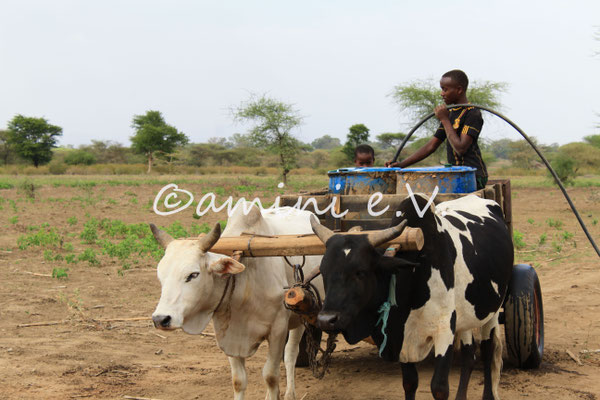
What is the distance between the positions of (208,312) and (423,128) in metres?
28.1

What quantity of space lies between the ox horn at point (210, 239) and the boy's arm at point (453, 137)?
8.45 ft

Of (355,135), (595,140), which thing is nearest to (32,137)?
(355,135)

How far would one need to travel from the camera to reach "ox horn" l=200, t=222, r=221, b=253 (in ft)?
12.5

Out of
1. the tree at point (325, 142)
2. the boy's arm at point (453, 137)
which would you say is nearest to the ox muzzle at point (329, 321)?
the boy's arm at point (453, 137)

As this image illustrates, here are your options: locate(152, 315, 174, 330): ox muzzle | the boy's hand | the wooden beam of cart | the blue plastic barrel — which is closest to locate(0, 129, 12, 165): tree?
the blue plastic barrel

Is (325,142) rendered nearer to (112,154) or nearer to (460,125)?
(112,154)

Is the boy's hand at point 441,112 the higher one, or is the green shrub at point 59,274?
the boy's hand at point 441,112

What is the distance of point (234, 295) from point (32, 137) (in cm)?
5749

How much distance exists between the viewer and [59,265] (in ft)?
33.3

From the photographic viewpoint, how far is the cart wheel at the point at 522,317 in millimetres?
5125

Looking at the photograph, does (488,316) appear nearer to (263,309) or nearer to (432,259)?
(432,259)

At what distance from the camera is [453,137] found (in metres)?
5.43

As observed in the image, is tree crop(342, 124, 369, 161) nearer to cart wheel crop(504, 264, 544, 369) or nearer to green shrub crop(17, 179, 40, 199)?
green shrub crop(17, 179, 40, 199)

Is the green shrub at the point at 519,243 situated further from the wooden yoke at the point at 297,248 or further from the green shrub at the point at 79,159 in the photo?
the green shrub at the point at 79,159
